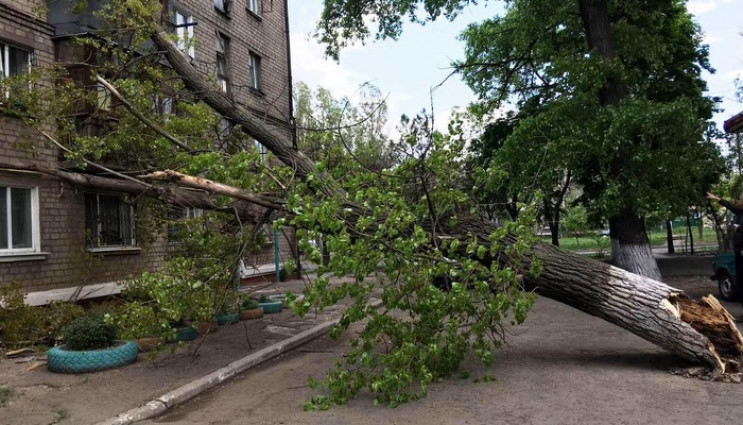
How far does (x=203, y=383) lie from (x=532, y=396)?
3623 mm

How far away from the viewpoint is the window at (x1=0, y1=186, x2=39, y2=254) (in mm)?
10141

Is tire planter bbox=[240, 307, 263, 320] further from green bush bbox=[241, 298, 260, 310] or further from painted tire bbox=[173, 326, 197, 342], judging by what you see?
painted tire bbox=[173, 326, 197, 342]

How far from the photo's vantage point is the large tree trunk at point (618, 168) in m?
12.4

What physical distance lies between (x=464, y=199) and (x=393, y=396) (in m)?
2.40

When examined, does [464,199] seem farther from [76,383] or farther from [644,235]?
[644,235]

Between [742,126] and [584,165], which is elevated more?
[742,126]

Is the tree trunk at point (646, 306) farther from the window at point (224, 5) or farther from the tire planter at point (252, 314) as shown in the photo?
the window at point (224, 5)

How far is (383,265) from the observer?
5789 mm

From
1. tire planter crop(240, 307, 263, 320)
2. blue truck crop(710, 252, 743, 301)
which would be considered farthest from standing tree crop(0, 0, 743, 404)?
Answer: blue truck crop(710, 252, 743, 301)

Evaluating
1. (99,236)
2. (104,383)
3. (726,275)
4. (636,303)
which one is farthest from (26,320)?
(726,275)

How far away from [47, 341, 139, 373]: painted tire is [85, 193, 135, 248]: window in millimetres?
4850

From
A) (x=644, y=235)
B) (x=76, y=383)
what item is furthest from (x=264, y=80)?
(x=76, y=383)

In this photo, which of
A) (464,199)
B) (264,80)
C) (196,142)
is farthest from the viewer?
(264,80)

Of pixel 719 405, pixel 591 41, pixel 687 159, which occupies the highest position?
pixel 591 41
